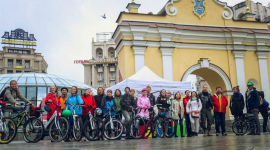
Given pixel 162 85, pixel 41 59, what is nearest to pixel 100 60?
pixel 41 59

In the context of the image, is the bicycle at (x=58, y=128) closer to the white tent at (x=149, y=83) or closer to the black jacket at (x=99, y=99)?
the black jacket at (x=99, y=99)

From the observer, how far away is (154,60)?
18.0 meters

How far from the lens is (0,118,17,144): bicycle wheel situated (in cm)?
742

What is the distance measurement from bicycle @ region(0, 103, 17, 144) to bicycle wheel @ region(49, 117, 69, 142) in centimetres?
92

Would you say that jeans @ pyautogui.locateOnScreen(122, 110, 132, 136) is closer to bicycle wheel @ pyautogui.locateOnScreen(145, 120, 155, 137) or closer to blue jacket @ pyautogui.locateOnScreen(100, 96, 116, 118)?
blue jacket @ pyautogui.locateOnScreen(100, 96, 116, 118)

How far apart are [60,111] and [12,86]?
1.38 meters

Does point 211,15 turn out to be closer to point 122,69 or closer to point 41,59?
point 122,69

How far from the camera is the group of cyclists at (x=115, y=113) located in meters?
7.96

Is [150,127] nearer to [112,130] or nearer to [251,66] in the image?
[112,130]

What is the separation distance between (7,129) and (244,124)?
7309mm

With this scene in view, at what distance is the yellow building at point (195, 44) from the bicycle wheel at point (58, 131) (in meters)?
9.48

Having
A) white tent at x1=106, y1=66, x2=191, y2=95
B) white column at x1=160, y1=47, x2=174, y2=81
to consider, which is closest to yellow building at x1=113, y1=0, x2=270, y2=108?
white column at x1=160, y1=47, x2=174, y2=81

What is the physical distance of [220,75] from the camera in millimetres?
18938

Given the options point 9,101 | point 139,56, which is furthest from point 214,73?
point 9,101
